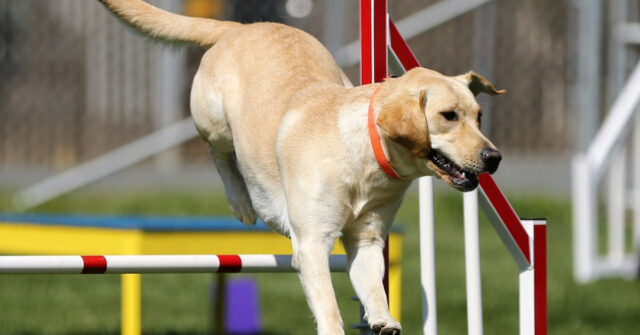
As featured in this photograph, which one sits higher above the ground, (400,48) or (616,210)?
(616,210)

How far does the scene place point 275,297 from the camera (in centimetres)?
712

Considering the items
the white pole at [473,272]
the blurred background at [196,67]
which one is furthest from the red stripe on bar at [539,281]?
the blurred background at [196,67]

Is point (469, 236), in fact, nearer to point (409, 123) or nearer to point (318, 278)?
point (318, 278)

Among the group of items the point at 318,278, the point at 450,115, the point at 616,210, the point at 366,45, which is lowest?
the point at 318,278

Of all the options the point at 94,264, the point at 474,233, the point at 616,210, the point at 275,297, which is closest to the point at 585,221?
the point at 616,210

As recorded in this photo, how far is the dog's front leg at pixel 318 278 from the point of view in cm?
310

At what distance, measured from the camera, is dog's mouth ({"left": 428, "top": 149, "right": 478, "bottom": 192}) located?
294 cm

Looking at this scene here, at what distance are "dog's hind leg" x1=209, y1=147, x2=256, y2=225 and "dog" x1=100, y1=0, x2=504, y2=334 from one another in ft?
0.45

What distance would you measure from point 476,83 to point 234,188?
3.82 feet

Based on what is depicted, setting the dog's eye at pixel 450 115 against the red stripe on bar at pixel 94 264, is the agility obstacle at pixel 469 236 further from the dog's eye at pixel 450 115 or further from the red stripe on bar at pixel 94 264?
the dog's eye at pixel 450 115

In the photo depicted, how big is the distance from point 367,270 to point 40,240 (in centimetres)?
223

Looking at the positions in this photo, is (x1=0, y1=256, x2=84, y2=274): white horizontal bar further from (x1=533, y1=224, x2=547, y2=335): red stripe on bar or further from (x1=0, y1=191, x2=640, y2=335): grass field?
(x1=0, y1=191, x2=640, y2=335): grass field

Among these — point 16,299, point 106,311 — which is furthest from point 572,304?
point 16,299

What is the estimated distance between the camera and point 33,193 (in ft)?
28.2
